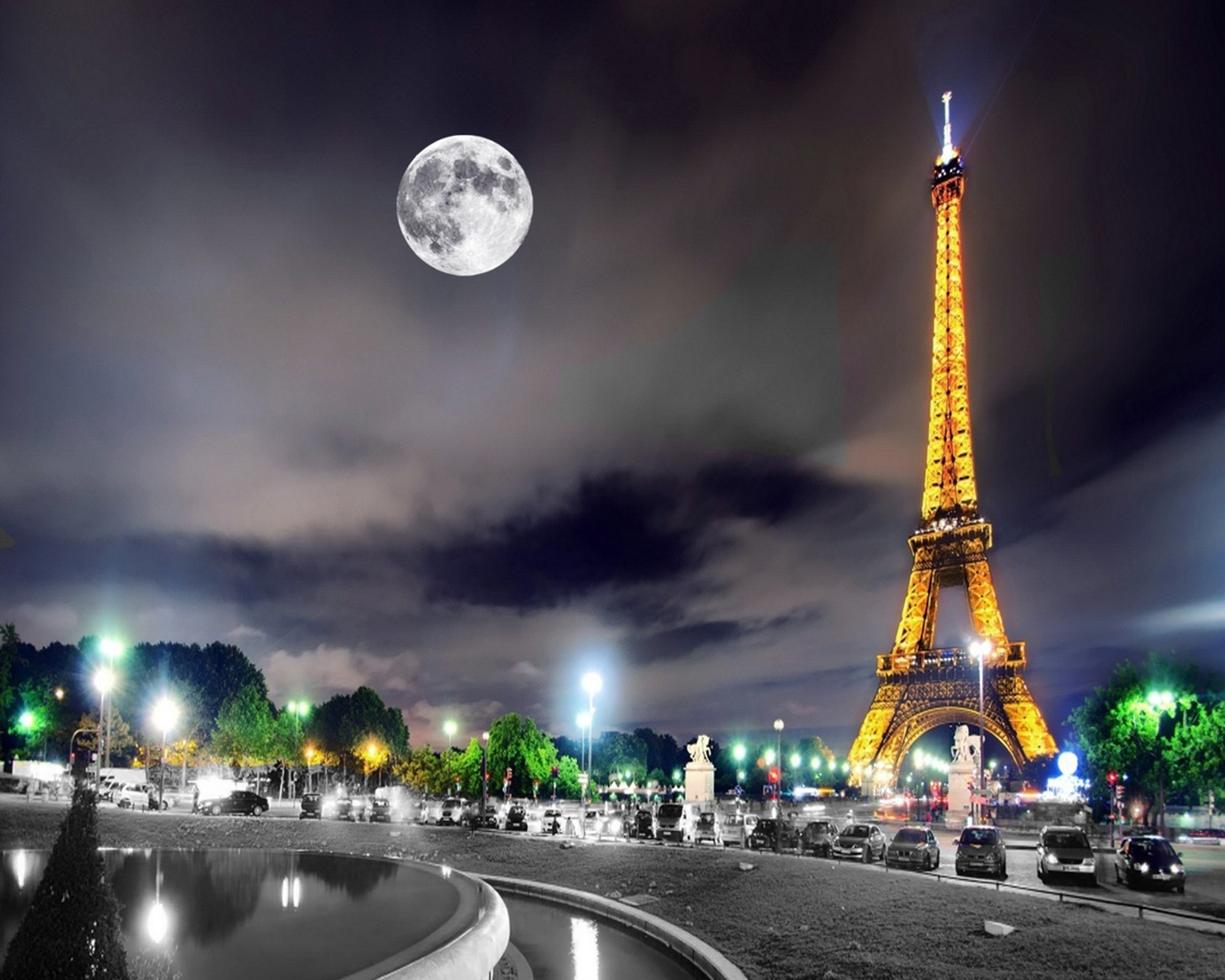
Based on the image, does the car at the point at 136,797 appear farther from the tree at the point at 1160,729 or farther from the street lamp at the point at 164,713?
the tree at the point at 1160,729

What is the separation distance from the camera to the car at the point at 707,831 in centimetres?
4194

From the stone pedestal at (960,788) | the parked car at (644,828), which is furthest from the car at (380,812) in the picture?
the stone pedestal at (960,788)

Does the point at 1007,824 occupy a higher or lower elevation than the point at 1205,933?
lower

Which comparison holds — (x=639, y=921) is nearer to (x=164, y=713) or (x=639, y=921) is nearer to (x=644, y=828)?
(x=644, y=828)

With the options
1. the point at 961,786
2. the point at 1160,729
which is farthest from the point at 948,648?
the point at 1160,729

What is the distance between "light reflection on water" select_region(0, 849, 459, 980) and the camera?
496 inches

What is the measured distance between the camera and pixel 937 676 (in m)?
83.8

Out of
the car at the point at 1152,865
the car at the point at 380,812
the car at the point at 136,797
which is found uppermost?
the car at the point at 1152,865

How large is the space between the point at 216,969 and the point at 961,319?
9696cm

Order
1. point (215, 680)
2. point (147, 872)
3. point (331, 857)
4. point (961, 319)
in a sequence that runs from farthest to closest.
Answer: point (215, 680), point (961, 319), point (331, 857), point (147, 872)

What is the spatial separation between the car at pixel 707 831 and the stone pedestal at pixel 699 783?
2077 cm

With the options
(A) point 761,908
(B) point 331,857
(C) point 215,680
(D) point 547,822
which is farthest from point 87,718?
(A) point 761,908

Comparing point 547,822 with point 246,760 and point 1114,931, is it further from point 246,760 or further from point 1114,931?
point 246,760

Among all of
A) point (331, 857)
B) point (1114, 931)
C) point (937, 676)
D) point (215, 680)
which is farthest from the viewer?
point (215, 680)
